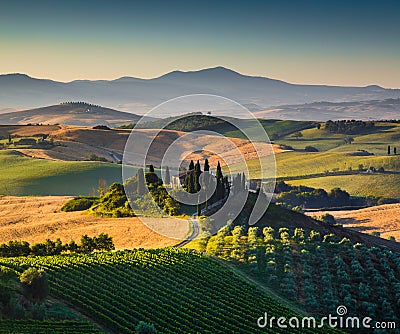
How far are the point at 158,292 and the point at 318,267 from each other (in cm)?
1554

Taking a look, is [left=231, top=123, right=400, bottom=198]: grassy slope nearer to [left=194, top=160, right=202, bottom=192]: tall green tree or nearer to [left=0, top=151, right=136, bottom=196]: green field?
[left=0, top=151, right=136, bottom=196]: green field

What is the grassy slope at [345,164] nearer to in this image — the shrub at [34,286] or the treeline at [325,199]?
the treeline at [325,199]

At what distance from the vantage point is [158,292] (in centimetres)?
3575

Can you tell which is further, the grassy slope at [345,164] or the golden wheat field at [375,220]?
the grassy slope at [345,164]

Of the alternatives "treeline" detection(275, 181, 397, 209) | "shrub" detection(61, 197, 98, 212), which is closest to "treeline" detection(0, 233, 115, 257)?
"shrub" detection(61, 197, 98, 212)

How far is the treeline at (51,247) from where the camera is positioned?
4622cm

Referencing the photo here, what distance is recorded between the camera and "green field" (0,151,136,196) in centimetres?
10128

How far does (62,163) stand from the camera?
119 m

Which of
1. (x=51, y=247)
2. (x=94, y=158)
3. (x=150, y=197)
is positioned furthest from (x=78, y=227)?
(x=94, y=158)

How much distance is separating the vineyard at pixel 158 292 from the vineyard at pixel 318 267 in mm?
3272

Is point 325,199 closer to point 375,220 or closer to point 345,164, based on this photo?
point 375,220

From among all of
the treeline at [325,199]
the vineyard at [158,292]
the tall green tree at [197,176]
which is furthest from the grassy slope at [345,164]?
the vineyard at [158,292]

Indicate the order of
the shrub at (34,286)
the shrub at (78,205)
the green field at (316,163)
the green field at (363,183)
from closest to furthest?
the shrub at (34,286) → the shrub at (78,205) → the green field at (363,183) → the green field at (316,163)

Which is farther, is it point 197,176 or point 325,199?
point 325,199
